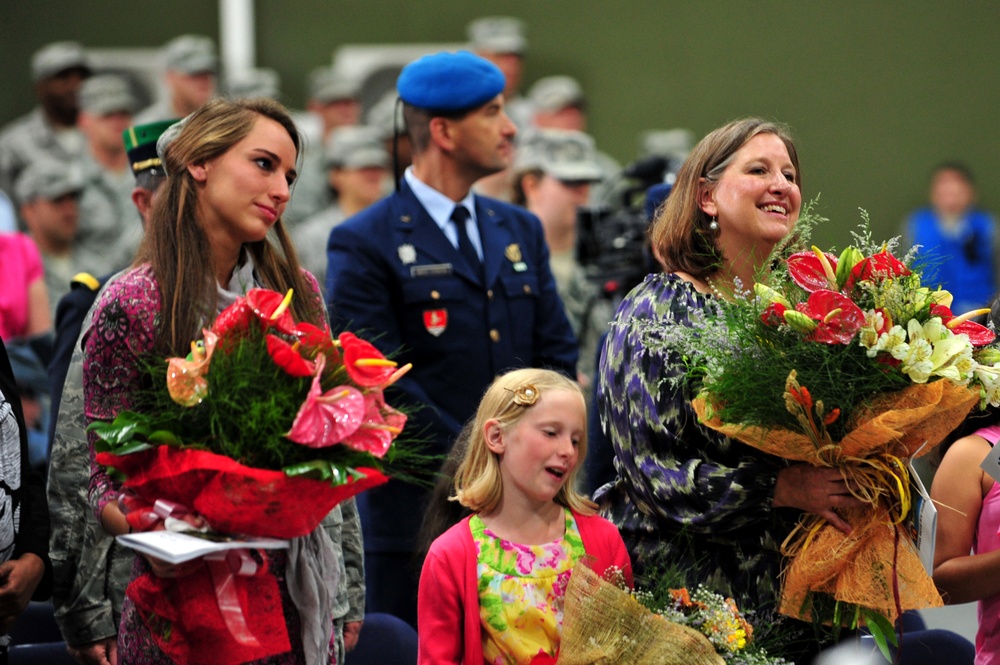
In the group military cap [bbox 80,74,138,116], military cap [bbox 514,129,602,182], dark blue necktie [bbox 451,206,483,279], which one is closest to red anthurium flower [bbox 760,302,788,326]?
dark blue necktie [bbox 451,206,483,279]

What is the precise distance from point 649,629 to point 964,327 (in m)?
0.88

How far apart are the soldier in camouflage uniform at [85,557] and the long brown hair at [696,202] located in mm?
896

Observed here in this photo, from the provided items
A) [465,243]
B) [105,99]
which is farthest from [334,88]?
[465,243]

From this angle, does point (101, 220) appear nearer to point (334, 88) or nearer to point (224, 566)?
point (334, 88)

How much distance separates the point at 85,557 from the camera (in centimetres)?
294

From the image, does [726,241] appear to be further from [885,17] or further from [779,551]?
[885,17]

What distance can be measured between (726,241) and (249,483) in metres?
1.18

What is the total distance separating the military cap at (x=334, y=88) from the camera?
10508mm

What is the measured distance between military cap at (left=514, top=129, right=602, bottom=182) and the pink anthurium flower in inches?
163

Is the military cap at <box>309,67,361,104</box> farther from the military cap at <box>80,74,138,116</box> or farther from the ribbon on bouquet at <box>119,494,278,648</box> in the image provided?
the ribbon on bouquet at <box>119,494,278,648</box>

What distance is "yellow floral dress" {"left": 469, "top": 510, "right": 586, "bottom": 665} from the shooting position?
275cm

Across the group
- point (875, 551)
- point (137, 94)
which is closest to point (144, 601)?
point (875, 551)

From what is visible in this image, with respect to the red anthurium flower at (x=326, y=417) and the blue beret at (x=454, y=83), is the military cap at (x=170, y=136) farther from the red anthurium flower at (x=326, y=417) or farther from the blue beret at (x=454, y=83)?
the blue beret at (x=454, y=83)

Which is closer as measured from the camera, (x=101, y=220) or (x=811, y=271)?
(x=811, y=271)
